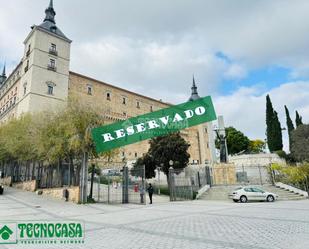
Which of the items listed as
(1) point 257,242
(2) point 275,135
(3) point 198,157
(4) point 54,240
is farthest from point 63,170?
(3) point 198,157

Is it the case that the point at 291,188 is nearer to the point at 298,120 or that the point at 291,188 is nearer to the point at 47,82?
the point at 298,120

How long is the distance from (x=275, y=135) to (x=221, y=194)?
26548mm

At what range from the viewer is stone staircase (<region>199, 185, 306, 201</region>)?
21906 mm

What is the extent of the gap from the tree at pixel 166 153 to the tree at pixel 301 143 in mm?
17841

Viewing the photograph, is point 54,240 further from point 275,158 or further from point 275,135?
point 275,135

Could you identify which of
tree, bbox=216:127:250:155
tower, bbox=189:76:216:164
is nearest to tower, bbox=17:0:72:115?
tower, bbox=189:76:216:164

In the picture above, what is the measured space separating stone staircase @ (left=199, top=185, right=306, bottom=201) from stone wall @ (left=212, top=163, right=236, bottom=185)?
3.01 meters

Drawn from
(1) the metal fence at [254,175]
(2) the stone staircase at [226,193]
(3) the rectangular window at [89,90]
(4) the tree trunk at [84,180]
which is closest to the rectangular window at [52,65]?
(3) the rectangular window at [89,90]

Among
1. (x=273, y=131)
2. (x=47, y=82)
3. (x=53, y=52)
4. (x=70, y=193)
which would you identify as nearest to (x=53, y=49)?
(x=53, y=52)

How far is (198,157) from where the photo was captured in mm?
68688

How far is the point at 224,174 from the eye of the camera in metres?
28.0

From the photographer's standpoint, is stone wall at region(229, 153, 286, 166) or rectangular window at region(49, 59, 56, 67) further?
rectangular window at region(49, 59, 56, 67)

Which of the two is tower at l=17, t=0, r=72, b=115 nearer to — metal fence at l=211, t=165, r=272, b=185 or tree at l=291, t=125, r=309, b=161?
metal fence at l=211, t=165, r=272, b=185

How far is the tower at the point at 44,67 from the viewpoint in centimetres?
4056
